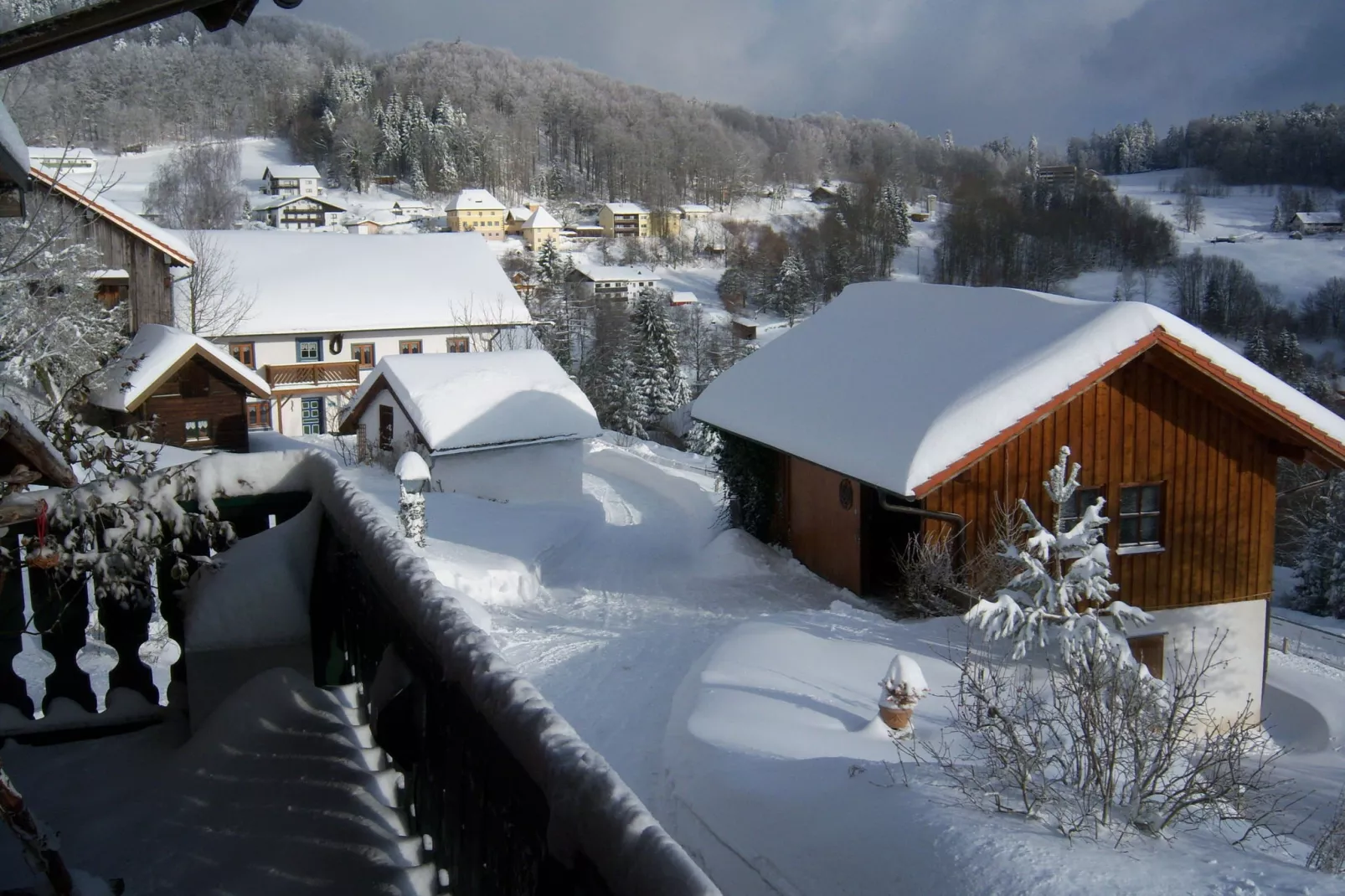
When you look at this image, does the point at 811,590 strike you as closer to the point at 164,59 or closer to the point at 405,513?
the point at 405,513

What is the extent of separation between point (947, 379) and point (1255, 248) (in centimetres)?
9765

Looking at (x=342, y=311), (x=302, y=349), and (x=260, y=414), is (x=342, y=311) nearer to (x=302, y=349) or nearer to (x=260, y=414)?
(x=302, y=349)

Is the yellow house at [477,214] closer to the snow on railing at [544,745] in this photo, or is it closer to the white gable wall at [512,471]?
the white gable wall at [512,471]

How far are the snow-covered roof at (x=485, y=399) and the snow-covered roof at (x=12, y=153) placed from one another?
724 inches

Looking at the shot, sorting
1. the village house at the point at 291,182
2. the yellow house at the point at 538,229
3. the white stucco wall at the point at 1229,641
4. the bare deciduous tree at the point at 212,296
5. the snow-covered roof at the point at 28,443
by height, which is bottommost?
the white stucco wall at the point at 1229,641

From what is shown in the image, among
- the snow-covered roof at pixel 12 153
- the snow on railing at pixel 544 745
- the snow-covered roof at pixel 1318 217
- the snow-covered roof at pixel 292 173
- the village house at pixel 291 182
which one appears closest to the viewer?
the snow on railing at pixel 544 745

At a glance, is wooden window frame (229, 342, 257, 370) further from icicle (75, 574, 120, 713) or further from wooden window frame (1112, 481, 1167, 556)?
icicle (75, 574, 120, 713)

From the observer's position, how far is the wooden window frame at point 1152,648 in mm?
14258

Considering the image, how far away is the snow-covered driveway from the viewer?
10555 millimetres

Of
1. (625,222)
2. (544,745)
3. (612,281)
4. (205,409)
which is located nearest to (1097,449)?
(544,745)

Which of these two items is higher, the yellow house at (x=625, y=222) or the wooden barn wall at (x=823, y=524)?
the yellow house at (x=625, y=222)

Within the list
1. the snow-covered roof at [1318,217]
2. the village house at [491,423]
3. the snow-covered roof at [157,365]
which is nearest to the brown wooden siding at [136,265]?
the snow-covered roof at [157,365]

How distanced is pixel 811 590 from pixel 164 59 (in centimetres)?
14206

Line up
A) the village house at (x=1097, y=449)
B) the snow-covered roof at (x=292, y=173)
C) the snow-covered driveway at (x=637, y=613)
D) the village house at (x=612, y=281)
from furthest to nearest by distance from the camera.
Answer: the snow-covered roof at (x=292, y=173), the village house at (x=612, y=281), the village house at (x=1097, y=449), the snow-covered driveway at (x=637, y=613)
